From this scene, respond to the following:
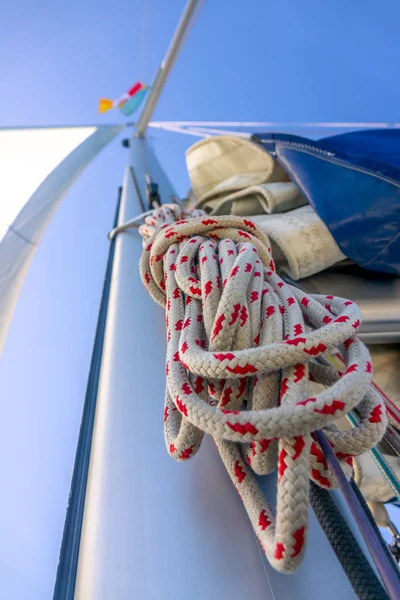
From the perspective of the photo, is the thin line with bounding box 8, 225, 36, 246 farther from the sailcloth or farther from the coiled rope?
the coiled rope

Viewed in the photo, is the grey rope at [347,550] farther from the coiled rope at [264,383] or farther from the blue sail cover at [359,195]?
the blue sail cover at [359,195]

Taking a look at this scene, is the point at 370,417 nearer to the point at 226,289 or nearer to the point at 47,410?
Result: the point at 226,289

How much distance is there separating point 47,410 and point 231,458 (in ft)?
1.04

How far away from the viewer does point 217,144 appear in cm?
105

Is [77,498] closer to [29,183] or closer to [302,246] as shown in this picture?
[302,246]

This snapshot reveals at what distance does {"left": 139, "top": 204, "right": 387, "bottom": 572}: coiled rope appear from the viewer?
248 millimetres

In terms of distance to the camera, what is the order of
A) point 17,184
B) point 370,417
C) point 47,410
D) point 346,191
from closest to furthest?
1. point 370,417
2. point 47,410
3. point 346,191
4. point 17,184

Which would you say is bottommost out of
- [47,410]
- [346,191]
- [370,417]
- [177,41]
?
[47,410]

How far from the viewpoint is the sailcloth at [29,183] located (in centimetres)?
134

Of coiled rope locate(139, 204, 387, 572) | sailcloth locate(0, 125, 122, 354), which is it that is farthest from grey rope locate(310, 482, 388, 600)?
sailcloth locate(0, 125, 122, 354)

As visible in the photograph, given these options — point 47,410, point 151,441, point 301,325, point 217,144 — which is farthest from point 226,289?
point 217,144

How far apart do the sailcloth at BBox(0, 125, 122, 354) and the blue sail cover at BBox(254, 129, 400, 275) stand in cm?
77

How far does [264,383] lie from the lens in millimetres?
314

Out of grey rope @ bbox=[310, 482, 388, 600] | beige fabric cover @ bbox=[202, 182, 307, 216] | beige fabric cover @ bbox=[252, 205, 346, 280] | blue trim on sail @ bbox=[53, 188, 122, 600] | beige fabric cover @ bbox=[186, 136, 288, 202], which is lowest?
blue trim on sail @ bbox=[53, 188, 122, 600]
